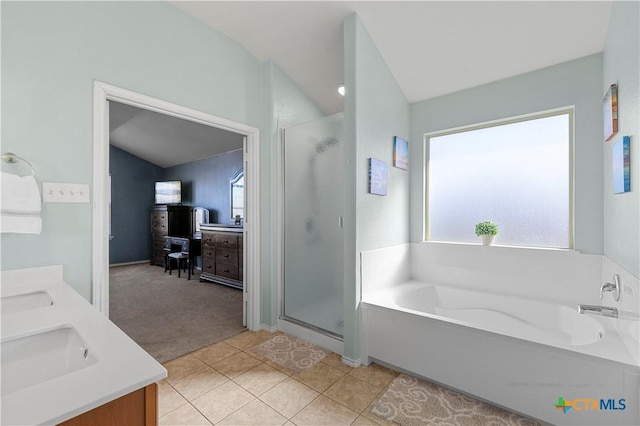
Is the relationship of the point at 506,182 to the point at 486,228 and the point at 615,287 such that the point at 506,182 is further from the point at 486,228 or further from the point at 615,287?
the point at 615,287

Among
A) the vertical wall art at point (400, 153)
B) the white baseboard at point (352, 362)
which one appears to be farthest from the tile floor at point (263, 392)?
the vertical wall art at point (400, 153)

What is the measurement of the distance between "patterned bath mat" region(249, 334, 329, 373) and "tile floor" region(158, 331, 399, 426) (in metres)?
0.06

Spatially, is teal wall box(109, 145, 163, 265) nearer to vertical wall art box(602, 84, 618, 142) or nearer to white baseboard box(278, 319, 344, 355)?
white baseboard box(278, 319, 344, 355)

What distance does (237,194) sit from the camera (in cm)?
561

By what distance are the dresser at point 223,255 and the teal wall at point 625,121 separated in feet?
13.4

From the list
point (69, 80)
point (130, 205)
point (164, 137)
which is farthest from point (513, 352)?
point (130, 205)

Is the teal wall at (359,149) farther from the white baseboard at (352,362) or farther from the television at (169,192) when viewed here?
the television at (169,192)

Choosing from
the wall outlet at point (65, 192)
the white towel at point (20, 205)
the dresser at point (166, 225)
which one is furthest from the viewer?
the dresser at point (166, 225)

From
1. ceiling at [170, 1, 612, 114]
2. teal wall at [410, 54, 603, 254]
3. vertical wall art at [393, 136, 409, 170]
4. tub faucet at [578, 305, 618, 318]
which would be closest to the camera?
tub faucet at [578, 305, 618, 318]

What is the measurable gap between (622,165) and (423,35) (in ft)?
5.32

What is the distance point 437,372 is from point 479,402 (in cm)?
27

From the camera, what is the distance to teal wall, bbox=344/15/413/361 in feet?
7.56

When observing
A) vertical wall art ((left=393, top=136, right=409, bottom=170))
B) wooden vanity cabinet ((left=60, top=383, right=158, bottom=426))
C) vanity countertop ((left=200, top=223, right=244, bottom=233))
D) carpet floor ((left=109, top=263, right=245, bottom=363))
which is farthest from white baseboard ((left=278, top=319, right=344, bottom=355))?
vanity countertop ((left=200, top=223, right=244, bottom=233))

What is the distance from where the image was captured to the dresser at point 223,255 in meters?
4.60
